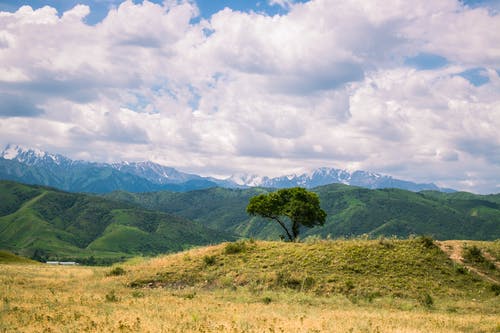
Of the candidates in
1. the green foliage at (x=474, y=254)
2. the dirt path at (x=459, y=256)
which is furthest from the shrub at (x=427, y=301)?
the green foliage at (x=474, y=254)

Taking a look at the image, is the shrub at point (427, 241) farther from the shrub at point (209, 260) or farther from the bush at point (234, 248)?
the shrub at point (209, 260)

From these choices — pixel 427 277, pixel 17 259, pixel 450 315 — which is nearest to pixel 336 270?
pixel 427 277

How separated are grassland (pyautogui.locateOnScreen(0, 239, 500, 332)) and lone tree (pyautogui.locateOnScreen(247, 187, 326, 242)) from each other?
23.1 m

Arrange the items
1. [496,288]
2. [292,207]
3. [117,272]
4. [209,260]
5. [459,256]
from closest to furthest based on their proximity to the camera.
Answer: [496,288]
[459,256]
[209,260]
[117,272]
[292,207]

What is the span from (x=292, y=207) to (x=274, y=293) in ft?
121

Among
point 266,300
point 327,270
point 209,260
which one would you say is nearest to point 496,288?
point 327,270

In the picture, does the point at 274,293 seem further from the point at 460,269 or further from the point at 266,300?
the point at 460,269

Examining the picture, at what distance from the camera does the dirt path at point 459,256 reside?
37.8m

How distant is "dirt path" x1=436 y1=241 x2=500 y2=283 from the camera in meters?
→ 37.8

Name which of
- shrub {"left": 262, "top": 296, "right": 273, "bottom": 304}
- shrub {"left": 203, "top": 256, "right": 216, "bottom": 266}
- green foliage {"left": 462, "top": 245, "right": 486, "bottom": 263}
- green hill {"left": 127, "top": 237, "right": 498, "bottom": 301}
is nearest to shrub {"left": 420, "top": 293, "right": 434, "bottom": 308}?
green hill {"left": 127, "top": 237, "right": 498, "bottom": 301}

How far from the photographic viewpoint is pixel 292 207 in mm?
70375

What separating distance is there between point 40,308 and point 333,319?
15.8 meters

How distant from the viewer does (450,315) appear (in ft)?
87.2

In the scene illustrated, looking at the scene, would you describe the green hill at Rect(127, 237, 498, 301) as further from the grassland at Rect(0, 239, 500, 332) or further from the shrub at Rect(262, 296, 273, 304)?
the shrub at Rect(262, 296, 273, 304)
